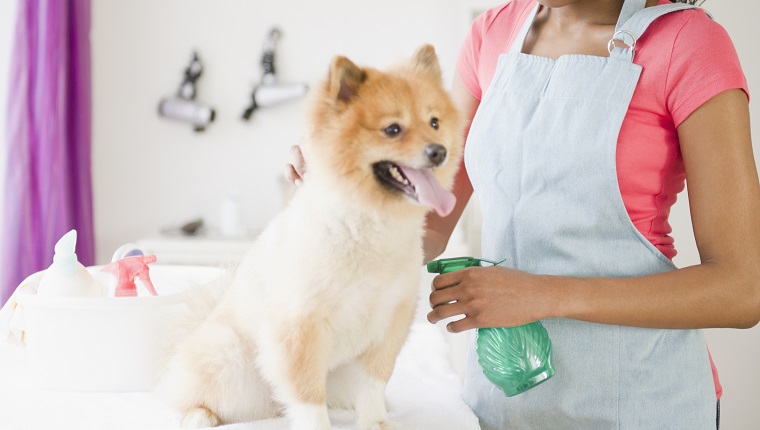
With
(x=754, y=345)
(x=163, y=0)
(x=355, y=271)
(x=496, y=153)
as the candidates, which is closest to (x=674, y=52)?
(x=496, y=153)

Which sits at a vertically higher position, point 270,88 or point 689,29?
point 689,29

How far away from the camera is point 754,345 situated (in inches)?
102

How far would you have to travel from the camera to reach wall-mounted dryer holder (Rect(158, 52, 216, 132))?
324cm

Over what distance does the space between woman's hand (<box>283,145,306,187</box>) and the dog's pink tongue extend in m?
0.22

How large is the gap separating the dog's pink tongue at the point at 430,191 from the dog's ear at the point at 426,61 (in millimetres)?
165

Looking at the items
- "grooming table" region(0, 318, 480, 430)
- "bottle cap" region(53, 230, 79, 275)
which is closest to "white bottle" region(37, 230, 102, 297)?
"bottle cap" region(53, 230, 79, 275)

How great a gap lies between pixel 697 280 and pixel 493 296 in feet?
0.94

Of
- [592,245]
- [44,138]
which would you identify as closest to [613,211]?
[592,245]

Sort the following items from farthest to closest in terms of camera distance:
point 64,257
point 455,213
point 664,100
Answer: point 455,213 < point 64,257 < point 664,100

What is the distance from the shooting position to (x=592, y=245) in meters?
1.05

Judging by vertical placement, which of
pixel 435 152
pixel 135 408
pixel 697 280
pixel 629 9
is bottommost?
pixel 135 408

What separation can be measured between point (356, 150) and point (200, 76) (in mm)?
2596

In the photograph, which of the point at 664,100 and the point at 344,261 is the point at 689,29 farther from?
the point at 344,261

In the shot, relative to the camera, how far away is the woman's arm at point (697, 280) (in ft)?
3.08
